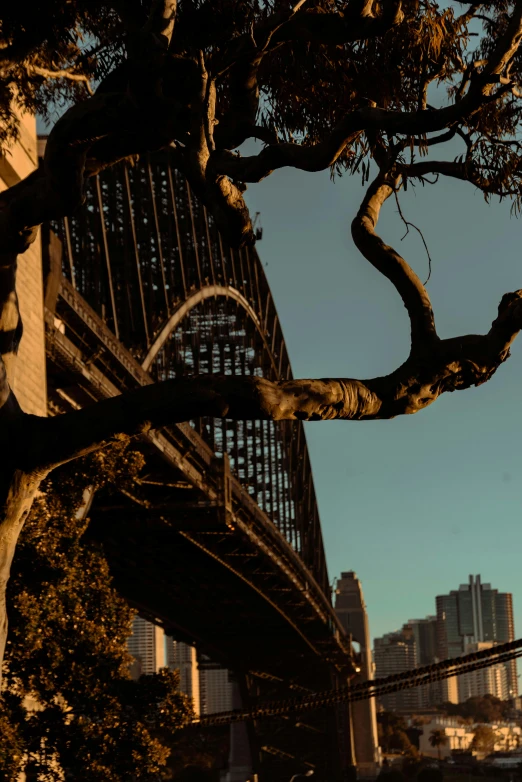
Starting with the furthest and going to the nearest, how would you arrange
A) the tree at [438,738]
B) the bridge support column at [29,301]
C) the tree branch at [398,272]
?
1. the tree at [438,738]
2. the bridge support column at [29,301]
3. the tree branch at [398,272]

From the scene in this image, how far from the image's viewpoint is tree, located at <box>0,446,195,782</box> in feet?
57.2

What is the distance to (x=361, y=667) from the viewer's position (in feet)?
358

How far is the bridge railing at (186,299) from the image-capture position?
45000 millimetres

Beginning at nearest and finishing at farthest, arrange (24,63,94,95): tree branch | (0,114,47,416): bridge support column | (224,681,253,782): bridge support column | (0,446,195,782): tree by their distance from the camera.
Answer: (24,63,94,95): tree branch → (0,446,195,782): tree → (0,114,47,416): bridge support column → (224,681,253,782): bridge support column

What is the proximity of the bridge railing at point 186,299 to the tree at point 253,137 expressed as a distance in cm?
2033

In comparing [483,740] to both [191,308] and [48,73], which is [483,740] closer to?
[191,308]

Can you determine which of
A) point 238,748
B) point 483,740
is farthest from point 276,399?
point 483,740

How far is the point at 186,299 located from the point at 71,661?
1352 inches

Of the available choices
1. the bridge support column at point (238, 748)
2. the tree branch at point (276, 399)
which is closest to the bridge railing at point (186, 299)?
the tree branch at point (276, 399)

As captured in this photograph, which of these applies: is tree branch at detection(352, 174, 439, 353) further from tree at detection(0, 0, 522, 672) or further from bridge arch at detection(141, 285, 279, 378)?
bridge arch at detection(141, 285, 279, 378)

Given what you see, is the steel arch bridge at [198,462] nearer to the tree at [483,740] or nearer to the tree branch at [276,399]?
the tree branch at [276,399]

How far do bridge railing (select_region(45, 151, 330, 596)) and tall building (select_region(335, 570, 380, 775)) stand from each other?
94.5 ft

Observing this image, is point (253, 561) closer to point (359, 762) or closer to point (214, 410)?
point (214, 410)

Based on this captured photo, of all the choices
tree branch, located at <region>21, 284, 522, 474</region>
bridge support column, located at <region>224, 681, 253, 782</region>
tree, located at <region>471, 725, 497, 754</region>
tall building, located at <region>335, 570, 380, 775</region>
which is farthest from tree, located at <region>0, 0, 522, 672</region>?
A: tree, located at <region>471, 725, 497, 754</region>
